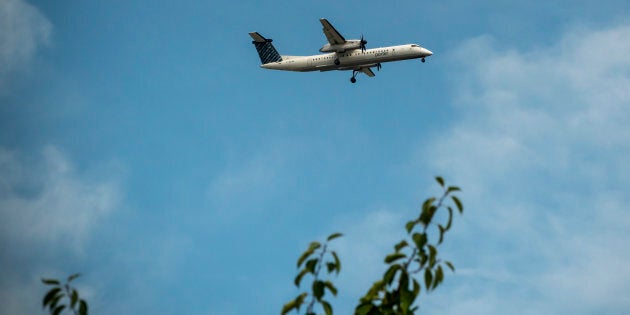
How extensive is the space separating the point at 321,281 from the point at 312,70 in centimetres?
9145

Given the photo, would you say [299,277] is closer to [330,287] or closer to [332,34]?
[330,287]

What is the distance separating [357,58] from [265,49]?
1924 centimetres

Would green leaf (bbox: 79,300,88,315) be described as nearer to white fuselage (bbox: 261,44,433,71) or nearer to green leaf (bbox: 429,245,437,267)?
green leaf (bbox: 429,245,437,267)

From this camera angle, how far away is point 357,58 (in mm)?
95375

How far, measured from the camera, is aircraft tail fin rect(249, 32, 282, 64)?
109312 mm

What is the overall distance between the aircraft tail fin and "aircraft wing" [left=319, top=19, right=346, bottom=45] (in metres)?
13.5

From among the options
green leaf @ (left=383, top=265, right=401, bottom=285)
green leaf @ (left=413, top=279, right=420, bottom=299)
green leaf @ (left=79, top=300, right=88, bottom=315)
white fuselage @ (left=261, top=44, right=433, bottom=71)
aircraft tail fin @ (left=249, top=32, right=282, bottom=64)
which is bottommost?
green leaf @ (left=413, top=279, right=420, bottom=299)

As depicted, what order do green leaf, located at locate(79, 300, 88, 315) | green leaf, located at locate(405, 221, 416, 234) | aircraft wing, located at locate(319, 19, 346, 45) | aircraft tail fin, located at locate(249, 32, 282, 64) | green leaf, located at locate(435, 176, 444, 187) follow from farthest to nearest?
aircraft tail fin, located at locate(249, 32, 282, 64)
aircraft wing, located at locate(319, 19, 346, 45)
green leaf, located at locate(79, 300, 88, 315)
green leaf, located at locate(405, 221, 416, 234)
green leaf, located at locate(435, 176, 444, 187)

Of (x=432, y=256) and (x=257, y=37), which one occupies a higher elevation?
(x=257, y=37)

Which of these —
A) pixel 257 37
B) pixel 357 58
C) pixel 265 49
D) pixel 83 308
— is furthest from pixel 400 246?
pixel 257 37

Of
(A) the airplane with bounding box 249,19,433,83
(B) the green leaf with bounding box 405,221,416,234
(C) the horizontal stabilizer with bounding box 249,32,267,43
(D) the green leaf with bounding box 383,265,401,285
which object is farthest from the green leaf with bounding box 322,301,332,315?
(C) the horizontal stabilizer with bounding box 249,32,267,43

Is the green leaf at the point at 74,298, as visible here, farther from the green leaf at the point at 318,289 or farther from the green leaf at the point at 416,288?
the green leaf at the point at 416,288

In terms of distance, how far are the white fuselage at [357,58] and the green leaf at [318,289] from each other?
84433 millimetres

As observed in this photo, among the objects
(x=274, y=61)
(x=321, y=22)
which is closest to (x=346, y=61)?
(x=321, y=22)
